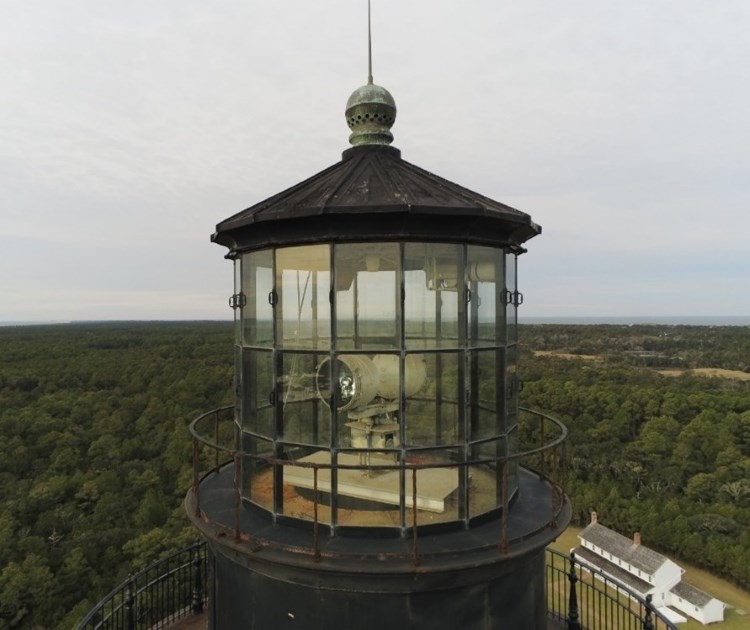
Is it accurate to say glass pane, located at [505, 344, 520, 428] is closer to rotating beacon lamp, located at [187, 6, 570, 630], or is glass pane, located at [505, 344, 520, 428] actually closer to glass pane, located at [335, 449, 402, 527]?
rotating beacon lamp, located at [187, 6, 570, 630]

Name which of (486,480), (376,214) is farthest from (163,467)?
(376,214)

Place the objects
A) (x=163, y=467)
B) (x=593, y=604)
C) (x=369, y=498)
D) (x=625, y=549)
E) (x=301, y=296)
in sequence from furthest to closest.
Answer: (x=163, y=467), (x=625, y=549), (x=593, y=604), (x=301, y=296), (x=369, y=498)

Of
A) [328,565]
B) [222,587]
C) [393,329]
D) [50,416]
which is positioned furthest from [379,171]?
[50,416]

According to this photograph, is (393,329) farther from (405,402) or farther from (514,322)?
(514,322)

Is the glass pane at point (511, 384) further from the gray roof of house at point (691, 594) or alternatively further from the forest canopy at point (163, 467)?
the gray roof of house at point (691, 594)

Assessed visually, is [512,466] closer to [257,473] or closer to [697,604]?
[257,473]

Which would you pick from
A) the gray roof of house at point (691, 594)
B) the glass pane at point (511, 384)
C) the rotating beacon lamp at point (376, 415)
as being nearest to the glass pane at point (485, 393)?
the rotating beacon lamp at point (376, 415)

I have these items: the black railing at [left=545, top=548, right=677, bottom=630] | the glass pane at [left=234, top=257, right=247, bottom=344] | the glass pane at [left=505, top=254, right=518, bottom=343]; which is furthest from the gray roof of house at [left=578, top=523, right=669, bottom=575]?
the glass pane at [left=234, top=257, right=247, bottom=344]
